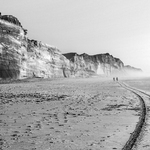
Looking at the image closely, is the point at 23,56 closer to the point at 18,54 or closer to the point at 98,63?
the point at 18,54

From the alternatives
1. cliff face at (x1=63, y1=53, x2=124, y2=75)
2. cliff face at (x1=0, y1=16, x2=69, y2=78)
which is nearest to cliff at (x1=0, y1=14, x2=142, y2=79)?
cliff face at (x1=0, y1=16, x2=69, y2=78)

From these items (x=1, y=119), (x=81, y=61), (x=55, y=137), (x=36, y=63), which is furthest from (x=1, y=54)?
(x=81, y=61)

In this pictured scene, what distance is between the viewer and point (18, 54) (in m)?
49.6

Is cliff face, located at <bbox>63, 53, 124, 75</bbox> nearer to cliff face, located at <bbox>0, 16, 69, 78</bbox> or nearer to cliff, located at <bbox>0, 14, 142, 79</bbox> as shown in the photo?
cliff, located at <bbox>0, 14, 142, 79</bbox>

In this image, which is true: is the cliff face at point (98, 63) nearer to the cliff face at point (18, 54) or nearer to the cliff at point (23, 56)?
the cliff at point (23, 56)

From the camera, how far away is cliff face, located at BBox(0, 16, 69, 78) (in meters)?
45.6

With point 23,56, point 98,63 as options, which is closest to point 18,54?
point 23,56

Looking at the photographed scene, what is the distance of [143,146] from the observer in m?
4.60

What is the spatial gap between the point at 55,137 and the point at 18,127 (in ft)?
5.85

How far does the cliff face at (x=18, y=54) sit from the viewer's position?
45625 mm

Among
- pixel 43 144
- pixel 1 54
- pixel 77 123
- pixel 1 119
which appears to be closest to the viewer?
pixel 43 144

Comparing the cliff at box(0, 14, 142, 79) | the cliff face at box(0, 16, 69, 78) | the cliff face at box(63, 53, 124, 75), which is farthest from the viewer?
the cliff face at box(63, 53, 124, 75)

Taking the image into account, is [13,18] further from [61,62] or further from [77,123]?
[77,123]

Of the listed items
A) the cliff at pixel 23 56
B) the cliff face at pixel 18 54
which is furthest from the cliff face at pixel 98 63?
the cliff face at pixel 18 54
